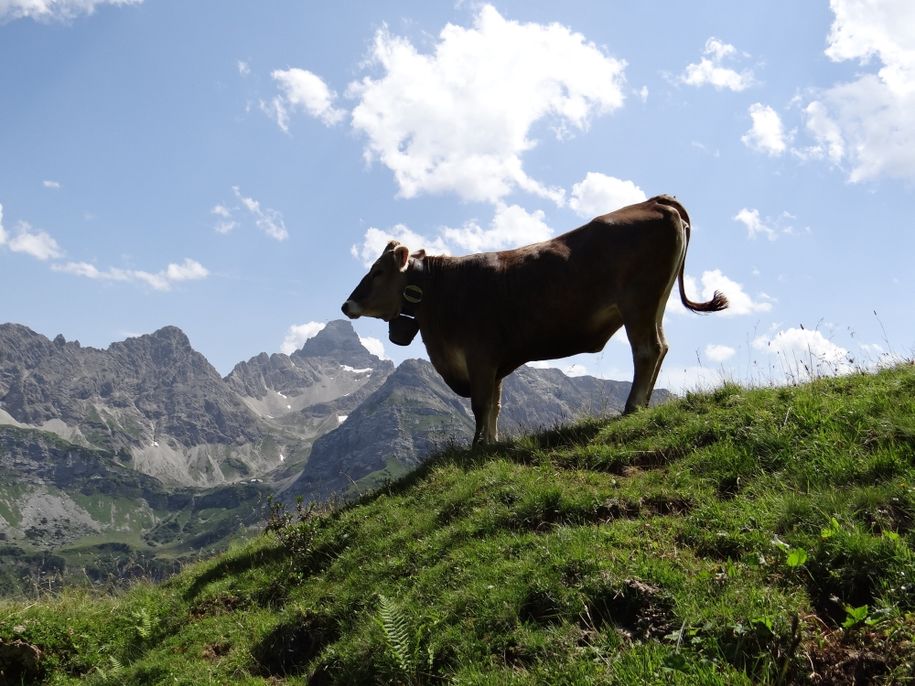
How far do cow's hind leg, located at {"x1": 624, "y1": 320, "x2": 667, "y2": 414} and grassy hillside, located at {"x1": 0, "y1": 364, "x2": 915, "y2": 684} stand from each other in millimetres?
863

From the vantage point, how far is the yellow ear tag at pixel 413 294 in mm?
13156

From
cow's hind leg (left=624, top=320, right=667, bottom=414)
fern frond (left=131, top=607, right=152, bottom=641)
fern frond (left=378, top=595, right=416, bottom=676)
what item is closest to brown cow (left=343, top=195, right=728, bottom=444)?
cow's hind leg (left=624, top=320, right=667, bottom=414)

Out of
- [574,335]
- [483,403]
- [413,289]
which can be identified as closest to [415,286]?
[413,289]

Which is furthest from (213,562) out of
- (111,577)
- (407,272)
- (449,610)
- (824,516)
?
(824,516)

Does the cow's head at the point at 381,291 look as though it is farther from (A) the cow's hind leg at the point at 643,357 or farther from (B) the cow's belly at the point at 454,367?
(A) the cow's hind leg at the point at 643,357

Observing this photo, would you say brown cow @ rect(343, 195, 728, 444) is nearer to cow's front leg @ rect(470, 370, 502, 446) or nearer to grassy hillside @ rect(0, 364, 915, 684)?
cow's front leg @ rect(470, 370, 502, 446)

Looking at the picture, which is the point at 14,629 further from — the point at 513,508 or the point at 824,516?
the point at 824,516

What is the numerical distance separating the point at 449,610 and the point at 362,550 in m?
3.22

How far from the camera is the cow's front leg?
479 inches

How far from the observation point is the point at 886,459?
22.1 ft

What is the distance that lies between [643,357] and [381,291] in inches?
207

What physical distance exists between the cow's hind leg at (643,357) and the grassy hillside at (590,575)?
0.86 m

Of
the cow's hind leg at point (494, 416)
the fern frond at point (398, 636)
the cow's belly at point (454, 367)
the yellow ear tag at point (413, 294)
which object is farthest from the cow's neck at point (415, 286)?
the fern frond at point (398, 636)

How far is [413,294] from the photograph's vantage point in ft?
43.3
